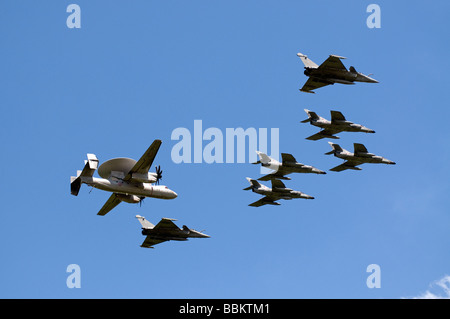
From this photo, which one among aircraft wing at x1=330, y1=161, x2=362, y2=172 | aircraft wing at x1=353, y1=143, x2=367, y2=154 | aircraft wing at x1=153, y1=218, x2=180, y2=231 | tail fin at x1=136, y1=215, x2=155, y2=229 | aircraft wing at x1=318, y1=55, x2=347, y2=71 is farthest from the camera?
aircraft wing at x1=330, y1=161, x2=362, y2=172

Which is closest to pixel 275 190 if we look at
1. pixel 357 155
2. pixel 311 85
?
pixel 357 155

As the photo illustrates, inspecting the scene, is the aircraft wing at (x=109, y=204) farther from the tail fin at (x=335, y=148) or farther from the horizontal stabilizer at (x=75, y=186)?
the tail fin at (x=335, y=148)

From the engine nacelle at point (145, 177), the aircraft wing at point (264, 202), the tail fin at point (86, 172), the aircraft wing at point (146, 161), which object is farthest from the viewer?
the aircraft wing at point (264, 202)

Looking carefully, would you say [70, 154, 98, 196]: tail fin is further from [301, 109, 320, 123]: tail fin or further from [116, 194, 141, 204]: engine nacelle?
[301, 109, 320, 123]: tail fin

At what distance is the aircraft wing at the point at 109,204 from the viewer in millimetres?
117500

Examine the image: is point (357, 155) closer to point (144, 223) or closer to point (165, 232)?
point (165, 232)

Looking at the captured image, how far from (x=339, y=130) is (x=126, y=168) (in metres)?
28.2

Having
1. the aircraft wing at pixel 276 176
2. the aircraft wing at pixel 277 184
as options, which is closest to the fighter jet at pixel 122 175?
the aircraft wing at pixel 276 176

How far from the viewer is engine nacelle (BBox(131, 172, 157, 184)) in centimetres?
10569

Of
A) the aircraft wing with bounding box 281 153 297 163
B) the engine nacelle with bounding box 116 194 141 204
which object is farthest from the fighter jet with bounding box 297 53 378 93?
the engine nacelle with bounding box 116 194 141 204
